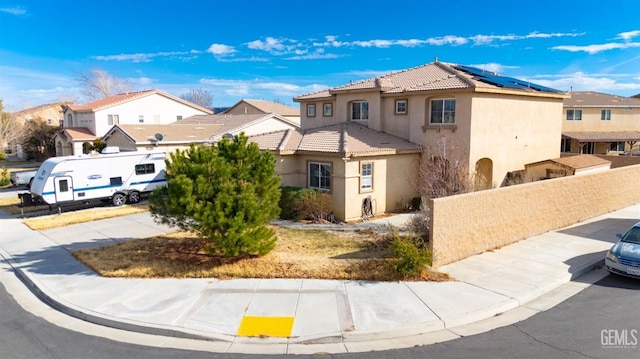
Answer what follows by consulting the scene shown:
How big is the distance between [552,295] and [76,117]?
49.3 metres

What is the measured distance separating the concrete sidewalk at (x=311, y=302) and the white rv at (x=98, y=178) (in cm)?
771

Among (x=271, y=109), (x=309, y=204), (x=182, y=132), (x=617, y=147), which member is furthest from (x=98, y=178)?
(x=617, y=147)

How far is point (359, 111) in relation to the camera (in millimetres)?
25578

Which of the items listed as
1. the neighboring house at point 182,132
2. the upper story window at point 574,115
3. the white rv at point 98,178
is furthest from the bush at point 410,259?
the upper story window at point 574,115

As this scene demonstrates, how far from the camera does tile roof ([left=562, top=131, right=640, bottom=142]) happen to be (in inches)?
1501

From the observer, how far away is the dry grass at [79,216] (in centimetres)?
1953

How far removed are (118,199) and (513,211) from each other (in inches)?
774

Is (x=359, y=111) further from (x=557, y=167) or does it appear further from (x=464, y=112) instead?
(x=557, y=167)

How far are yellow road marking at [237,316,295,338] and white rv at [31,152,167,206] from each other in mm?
16649

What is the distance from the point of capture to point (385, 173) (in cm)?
2119

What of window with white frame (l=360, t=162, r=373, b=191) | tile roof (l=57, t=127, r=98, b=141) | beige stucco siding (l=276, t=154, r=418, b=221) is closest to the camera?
beige stucco siding (l=276, t=154, r=418, b=221)

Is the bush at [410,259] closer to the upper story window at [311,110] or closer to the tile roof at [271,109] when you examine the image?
the upper story window at [311,110]

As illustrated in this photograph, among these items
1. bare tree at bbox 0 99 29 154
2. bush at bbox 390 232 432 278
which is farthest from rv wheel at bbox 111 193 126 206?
bare tree at bbox 0 99 29 154

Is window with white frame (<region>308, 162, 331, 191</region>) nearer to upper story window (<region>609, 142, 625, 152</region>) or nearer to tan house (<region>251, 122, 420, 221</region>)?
tan house (<region>251, 122, 420, 221</region>)
